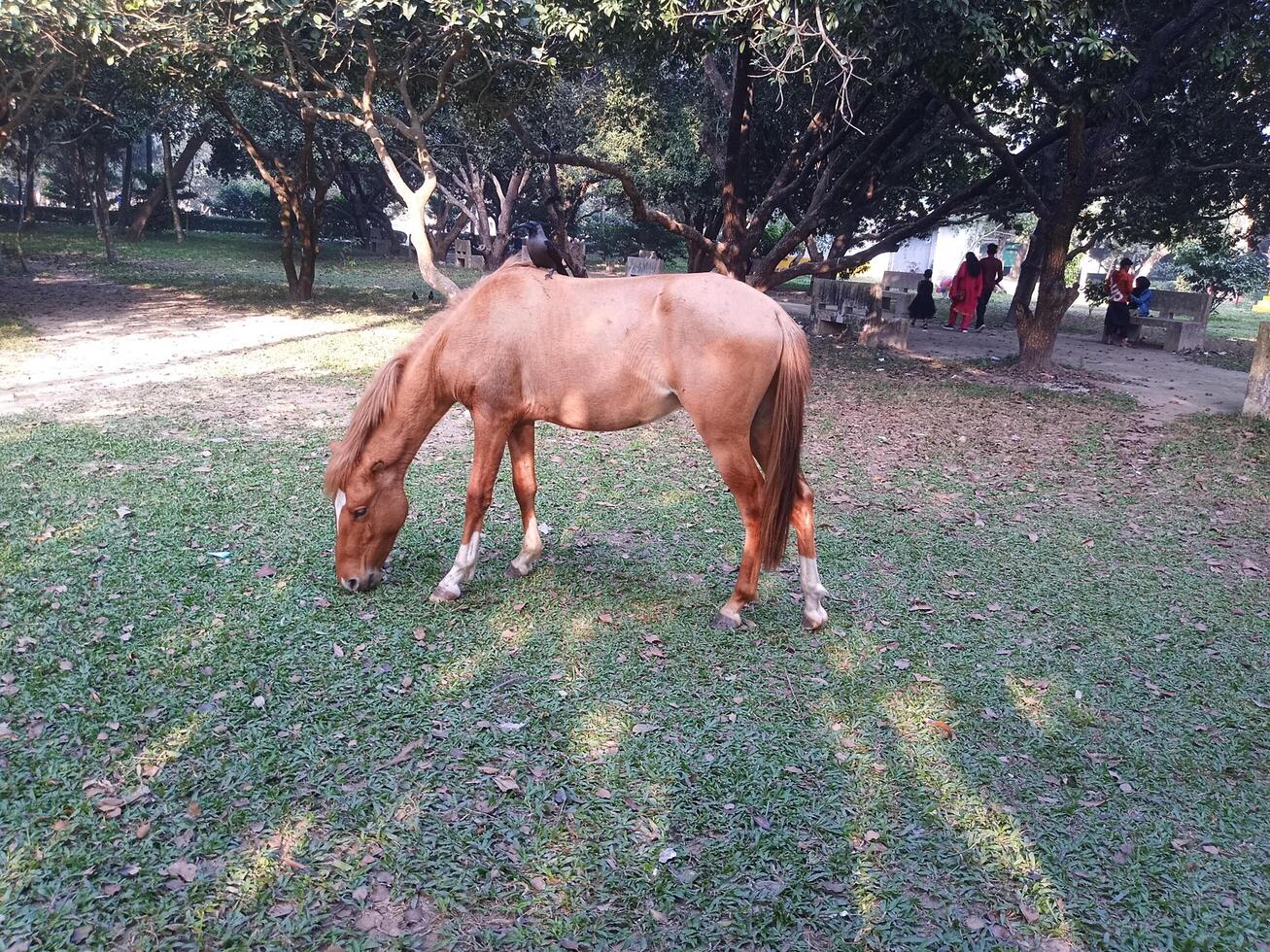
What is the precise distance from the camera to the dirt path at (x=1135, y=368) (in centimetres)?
1167

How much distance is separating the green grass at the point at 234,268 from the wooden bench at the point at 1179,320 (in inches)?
691

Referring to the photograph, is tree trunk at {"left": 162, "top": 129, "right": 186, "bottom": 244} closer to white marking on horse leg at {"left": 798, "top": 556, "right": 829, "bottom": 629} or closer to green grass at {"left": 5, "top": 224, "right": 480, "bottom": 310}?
green grass at {"left": 5, "top": 224, "right": 480, "bottom": 310}

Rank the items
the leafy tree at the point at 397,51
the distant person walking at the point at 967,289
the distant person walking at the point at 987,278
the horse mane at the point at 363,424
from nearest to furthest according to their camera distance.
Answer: the horse mane at the point at 363,424 → the leafy tree at the point at 397,51 → the distant person walking at the point at 967,289 → the distant person walking at the point at 987,278

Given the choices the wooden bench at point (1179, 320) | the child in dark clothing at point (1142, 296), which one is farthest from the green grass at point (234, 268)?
the child in dark clothing at point (1142, 296)

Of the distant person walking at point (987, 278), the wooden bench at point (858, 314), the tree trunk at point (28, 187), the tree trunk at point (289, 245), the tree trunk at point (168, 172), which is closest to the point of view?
the wooden bench at point (858, 314)

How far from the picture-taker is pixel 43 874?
9.04ft

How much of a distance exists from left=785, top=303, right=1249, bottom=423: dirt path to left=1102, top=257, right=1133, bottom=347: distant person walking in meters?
0.41

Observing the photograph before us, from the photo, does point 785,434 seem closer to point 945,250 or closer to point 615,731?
point 615,731

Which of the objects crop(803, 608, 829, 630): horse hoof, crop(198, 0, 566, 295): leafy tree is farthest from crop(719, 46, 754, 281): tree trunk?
crop(803, 608, 829, 630): horse hoof

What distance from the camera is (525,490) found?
5203mm

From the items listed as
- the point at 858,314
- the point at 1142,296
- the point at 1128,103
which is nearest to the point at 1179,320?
the point at 1142,296

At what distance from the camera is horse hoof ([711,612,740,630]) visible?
15.4ft

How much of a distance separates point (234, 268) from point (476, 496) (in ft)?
81.7

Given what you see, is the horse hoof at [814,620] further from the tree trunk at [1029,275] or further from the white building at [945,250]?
the white building at [945,250]
